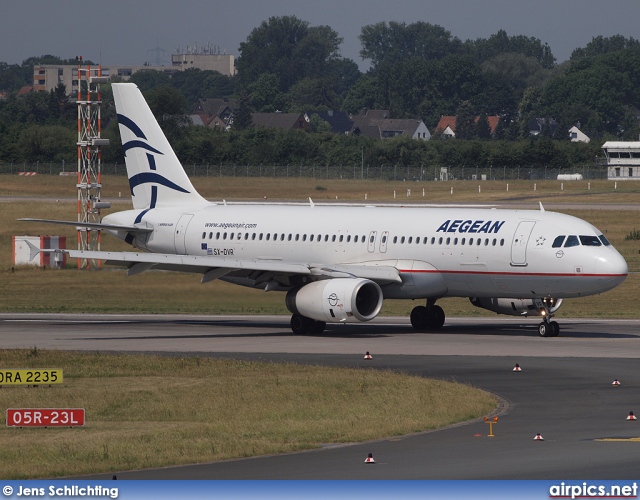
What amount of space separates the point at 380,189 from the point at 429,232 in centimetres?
8924

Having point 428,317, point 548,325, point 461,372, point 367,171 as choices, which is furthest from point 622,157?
point 461,372

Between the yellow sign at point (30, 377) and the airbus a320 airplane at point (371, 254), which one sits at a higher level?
the airbus a320 airplane at point (371, 254)

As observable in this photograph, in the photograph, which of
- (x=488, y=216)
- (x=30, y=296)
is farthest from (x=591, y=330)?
(x=30, y=296)

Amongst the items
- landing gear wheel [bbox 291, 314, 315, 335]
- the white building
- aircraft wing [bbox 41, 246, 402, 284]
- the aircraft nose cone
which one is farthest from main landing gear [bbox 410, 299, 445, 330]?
the white building

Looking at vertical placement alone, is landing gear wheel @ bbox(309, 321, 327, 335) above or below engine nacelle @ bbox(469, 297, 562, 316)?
below

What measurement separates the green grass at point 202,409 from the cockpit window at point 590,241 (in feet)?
39.5

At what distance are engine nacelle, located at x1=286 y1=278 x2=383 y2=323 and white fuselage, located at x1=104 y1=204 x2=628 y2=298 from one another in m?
1.48

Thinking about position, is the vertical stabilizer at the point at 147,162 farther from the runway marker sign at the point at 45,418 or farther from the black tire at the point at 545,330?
the runway marker sign at the point at 45,418

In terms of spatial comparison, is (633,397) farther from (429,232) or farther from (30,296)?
(30,296)

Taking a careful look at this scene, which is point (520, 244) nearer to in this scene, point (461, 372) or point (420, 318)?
point (420, 318)

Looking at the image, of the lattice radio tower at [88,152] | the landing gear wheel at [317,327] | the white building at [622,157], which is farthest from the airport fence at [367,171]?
the landing gear wheel at [317,327]

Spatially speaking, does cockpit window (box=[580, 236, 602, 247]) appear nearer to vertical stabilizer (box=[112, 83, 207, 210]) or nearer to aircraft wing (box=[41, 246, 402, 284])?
aircraft wing (box=[41, 246, 402, 284])

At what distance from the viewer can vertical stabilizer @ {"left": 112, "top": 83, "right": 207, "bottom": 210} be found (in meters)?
52.7

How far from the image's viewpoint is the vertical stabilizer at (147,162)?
52656 mm
